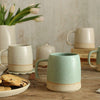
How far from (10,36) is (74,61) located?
628mm

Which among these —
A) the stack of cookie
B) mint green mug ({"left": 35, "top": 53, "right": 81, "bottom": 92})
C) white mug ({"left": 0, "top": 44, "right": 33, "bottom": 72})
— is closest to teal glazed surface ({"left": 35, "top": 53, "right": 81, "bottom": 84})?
mint green mug ({"left": 35, "top": 53, "right": 81, "bottom": 92})

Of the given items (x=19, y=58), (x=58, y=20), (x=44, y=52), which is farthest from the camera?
(x=58, y=20)

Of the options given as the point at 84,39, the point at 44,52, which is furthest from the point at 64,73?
the point at 84,39

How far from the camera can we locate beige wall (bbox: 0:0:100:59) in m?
2.00

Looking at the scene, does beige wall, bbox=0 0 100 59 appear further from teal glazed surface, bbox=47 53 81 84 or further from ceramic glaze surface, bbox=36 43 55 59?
teal glazed surface, bbox=47 53 81 84

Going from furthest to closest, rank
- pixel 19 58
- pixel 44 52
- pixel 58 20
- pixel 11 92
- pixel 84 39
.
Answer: pixel 58 20, pixel 84 39, pixel 44 52, pixel 19 58, pixel 11 92

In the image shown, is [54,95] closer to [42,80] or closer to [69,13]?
[42,80]

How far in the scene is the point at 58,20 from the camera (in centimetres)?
202

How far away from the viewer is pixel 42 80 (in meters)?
0.91

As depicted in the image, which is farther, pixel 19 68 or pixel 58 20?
pixel 58 20

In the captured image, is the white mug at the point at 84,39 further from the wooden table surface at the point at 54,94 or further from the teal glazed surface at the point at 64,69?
the teal glazed surface at the point at 64,69

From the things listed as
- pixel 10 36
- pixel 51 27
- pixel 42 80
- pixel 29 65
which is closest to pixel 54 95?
pixel 42 80

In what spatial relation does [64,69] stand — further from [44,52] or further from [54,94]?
[44,52]

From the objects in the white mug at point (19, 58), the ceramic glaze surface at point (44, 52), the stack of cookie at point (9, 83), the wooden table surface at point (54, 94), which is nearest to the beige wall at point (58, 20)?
the ceramic glaze surface at point (44, 52)
